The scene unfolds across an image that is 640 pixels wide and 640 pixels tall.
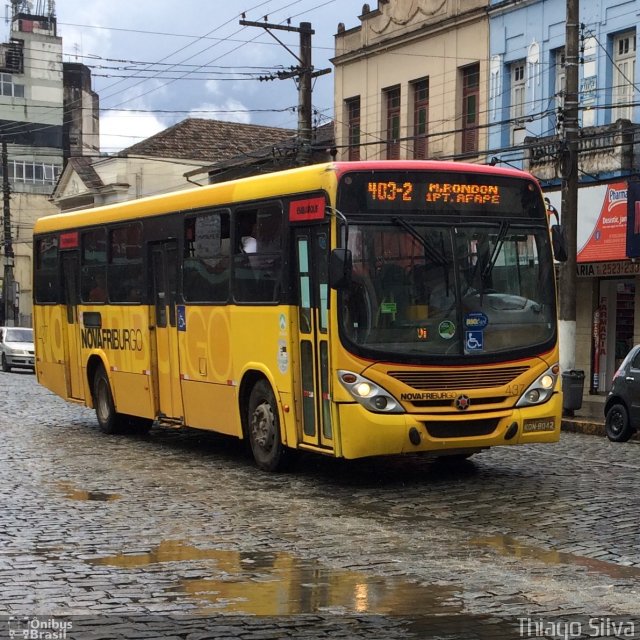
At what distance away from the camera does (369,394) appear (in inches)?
473

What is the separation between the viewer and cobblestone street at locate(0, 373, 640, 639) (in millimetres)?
7074

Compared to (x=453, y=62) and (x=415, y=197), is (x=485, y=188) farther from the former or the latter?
(x=453, y=62)

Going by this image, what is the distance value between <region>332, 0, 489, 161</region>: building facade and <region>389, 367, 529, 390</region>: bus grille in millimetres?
16069

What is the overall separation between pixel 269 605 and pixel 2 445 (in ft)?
33.7

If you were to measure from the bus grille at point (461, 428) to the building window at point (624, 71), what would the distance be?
1442 centimetres

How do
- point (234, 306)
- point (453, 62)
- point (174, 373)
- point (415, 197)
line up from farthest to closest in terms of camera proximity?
point (453, 62) → point (174, 373) → point (234, 306) → point (415, 197)

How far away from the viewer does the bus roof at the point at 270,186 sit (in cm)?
1247

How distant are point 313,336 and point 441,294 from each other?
1.37 metres

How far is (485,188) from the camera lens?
12.9 m

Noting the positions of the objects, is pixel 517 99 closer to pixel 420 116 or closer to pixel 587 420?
pixel 420 116

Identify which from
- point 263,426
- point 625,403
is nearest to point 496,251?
point 263,426

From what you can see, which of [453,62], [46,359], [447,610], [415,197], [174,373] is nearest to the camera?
[447,610]

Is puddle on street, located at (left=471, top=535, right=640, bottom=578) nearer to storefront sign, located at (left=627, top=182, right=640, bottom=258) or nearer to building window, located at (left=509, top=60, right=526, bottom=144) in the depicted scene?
storefront sign, located at (left=627, top=182, right=640, bottom=258)

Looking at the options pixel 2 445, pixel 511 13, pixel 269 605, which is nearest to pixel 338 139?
pixel 511 13
